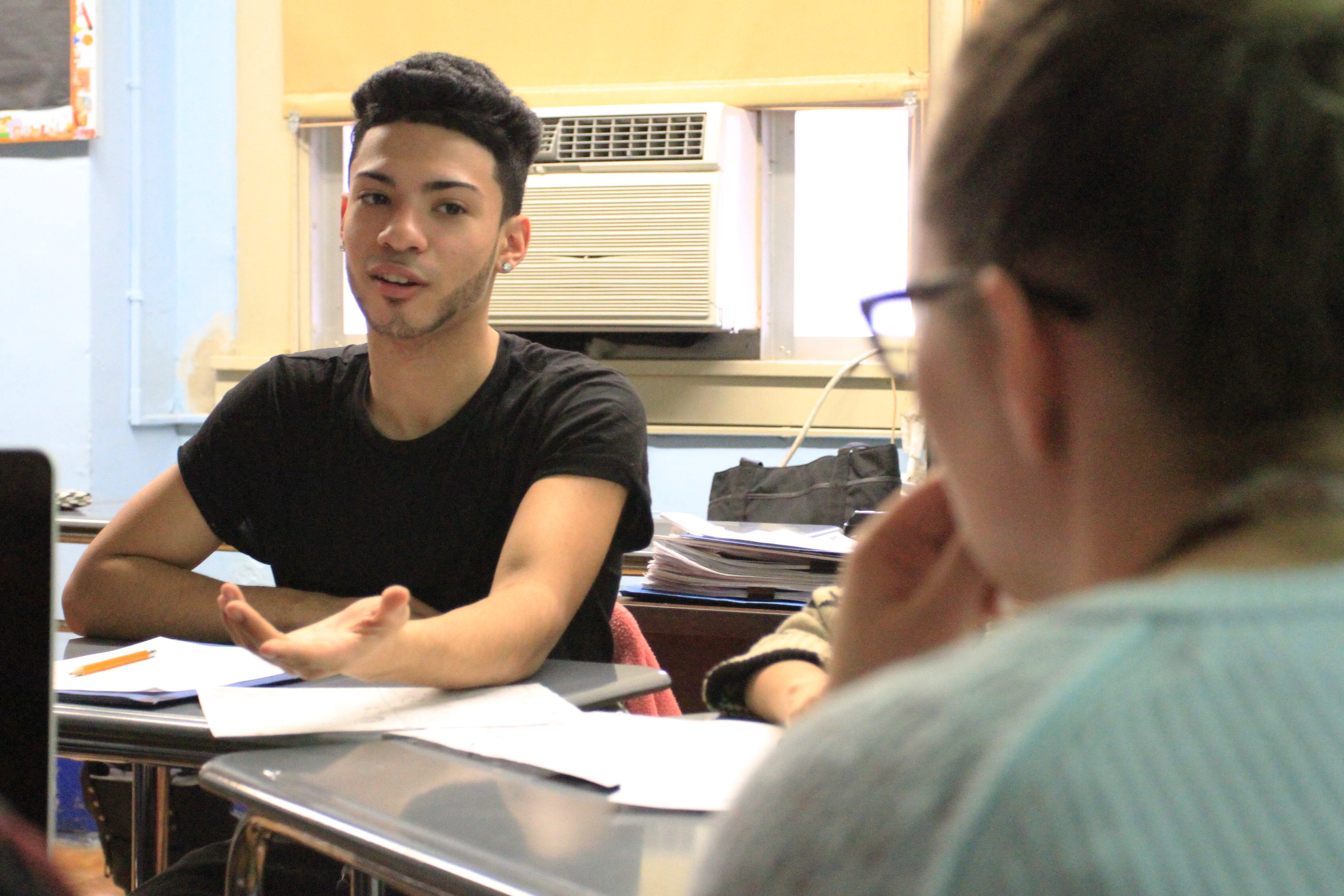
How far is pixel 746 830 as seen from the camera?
342 mm

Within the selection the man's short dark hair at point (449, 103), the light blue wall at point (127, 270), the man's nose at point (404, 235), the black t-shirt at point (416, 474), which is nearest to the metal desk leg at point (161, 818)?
the black t-shirt at point (416, 474)

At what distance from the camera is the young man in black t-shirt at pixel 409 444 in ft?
5.31

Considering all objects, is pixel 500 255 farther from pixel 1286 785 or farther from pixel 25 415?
pixel 25 415

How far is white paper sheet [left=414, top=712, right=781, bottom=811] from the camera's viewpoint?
933 mm

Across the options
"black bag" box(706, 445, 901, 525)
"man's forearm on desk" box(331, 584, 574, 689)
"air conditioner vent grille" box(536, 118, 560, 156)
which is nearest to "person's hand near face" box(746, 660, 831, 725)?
"man's forearm on desk" box(331, 584, 574, 689)

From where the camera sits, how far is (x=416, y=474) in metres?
1.70

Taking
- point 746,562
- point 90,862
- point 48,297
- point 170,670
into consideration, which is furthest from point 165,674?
point 48,297

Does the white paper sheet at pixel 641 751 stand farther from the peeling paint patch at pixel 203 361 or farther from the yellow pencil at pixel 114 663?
the peeling paint patch at pixel 203 361

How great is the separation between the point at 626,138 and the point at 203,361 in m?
1.37

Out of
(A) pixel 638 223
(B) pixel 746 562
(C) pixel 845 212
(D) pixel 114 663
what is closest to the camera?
(D) pixel 114 663

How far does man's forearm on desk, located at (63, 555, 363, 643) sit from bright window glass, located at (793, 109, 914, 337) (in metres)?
2.05

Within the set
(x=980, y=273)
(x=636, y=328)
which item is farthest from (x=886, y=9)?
(x=980, y=273)

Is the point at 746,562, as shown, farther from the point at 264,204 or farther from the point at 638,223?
the point at 264,204

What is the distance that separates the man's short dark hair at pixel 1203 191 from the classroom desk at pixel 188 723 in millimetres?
889
